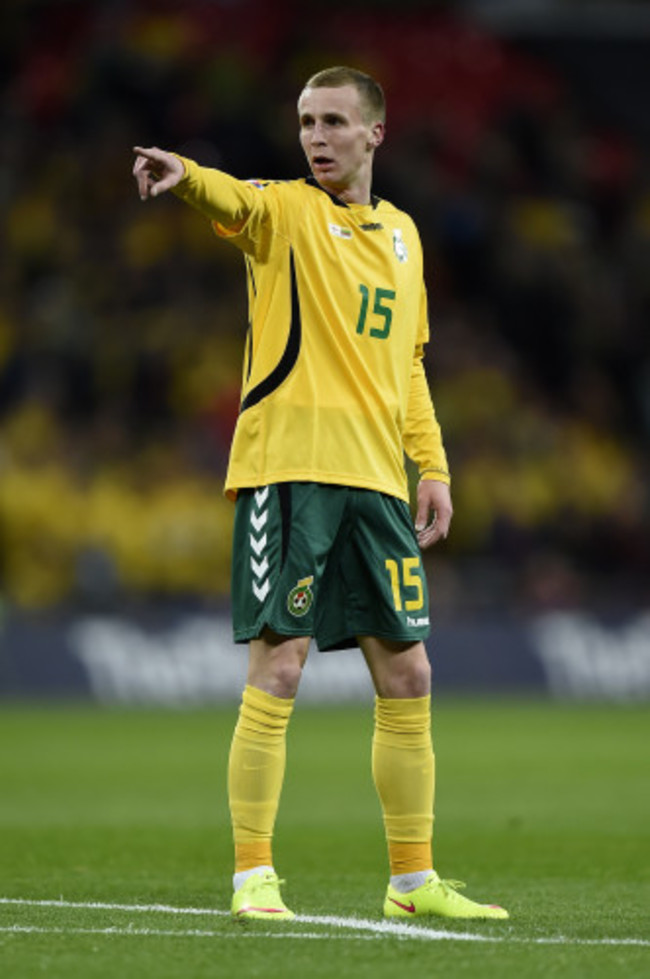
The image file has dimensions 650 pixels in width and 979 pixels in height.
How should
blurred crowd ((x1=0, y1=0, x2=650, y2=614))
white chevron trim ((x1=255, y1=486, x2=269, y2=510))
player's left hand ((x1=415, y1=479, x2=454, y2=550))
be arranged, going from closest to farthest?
white chevron trim ((x1=255, y1=486, x2=269, y2=510)), player's left hand ((x1=415, y1=479, x2=454, y2=550)), blurred crowd ((x1=0, y1=0, x2=650, y2=614))

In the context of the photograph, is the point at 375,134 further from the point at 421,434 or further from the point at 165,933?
the point at 165,933

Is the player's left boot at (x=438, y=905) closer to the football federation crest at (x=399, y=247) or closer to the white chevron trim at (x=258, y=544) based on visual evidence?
the white chevron trim at (x=258, y=544)

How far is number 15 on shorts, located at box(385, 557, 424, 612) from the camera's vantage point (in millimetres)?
5746

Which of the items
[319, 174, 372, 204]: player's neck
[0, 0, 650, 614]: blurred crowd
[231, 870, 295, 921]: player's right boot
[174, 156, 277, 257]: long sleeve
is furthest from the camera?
[0, 0, 650, 614]: blurred crowd

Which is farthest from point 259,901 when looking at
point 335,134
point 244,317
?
point 244,317

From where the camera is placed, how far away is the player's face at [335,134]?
5.75 m

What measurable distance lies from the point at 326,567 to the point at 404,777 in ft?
2.14

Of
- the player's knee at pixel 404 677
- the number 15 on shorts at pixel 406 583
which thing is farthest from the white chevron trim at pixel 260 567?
the player's knee at pixel 404 677

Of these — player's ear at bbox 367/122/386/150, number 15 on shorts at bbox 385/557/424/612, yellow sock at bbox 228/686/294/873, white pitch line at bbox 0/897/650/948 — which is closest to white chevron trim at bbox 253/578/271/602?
yellow sock at bbox 228/686/294/873

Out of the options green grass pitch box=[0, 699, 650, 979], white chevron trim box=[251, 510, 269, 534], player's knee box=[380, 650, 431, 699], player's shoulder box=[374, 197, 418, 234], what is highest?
player's shoulder box=[374, 197, 418, 234]

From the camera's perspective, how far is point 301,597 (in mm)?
5613

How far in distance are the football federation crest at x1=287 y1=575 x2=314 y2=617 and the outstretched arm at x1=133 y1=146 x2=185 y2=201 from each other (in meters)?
1.17

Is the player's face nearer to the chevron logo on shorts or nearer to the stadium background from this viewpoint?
the chevron logo on shorts

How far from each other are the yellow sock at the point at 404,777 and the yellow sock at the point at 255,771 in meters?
0.37
